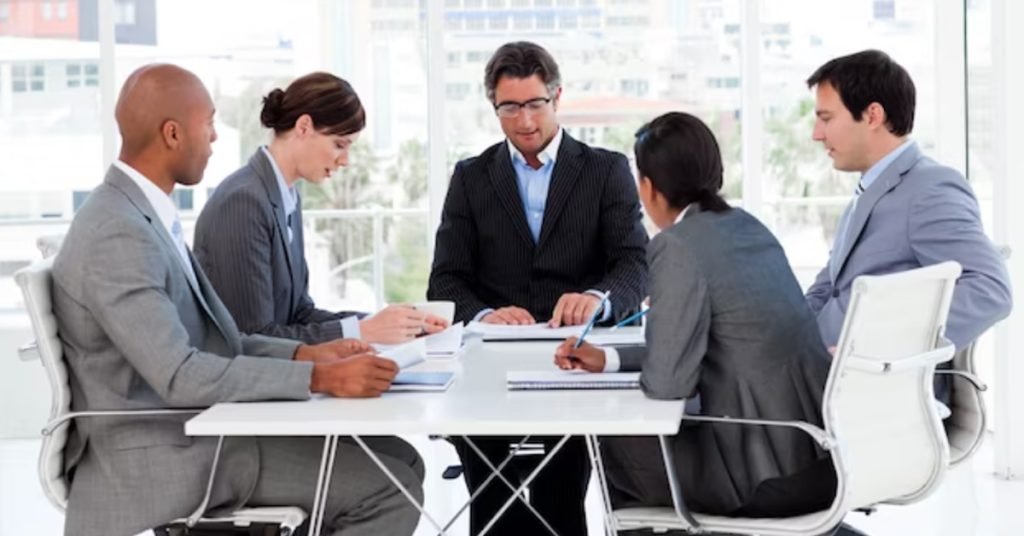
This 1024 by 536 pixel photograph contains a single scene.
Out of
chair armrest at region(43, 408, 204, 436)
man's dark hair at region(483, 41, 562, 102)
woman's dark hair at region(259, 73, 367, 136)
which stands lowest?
chair armrest at region(43, 408, 204, 436)

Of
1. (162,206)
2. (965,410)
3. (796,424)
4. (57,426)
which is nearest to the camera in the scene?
(796,424)

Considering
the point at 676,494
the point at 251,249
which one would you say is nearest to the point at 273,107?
the point at 251,249

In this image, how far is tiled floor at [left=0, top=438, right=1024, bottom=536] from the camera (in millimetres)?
5000

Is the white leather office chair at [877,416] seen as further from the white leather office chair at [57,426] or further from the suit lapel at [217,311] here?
the suit lapel at [217,311]

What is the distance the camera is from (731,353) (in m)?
3.12

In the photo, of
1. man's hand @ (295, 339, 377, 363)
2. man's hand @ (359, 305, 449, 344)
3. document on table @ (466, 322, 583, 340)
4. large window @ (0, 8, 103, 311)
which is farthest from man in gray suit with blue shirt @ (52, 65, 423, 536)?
large window @ (0, 8, 103, 311)

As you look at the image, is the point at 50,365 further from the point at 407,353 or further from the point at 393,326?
the point at 393,326

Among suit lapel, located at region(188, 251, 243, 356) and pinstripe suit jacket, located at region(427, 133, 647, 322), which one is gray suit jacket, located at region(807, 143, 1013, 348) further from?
suit lapel, located at region(188, 251, 243, 356)

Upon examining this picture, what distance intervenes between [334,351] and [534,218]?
118 centimetres

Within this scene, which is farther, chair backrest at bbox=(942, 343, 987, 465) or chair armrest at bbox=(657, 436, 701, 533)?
chair backrest at bbox=(942, 343, 987, 465)

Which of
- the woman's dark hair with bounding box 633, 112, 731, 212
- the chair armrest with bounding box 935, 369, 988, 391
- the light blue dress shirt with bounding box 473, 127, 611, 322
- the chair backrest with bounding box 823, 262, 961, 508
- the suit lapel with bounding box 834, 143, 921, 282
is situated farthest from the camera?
the light blue dress shirt with bounding box 473, 127, 611, 322

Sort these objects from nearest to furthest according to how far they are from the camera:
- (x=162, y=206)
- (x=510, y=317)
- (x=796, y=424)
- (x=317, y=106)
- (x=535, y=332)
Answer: (x=796, y=424) → (x=162, y=206) → (x=317, y=106) → (x=535, y=332) → (x=510, y=317)

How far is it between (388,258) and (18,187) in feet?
5.37

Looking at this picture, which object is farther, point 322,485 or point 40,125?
point 40,125
